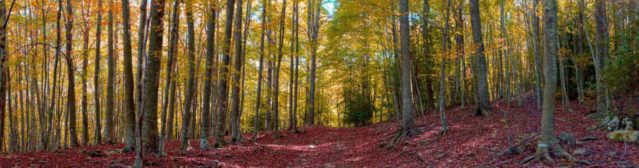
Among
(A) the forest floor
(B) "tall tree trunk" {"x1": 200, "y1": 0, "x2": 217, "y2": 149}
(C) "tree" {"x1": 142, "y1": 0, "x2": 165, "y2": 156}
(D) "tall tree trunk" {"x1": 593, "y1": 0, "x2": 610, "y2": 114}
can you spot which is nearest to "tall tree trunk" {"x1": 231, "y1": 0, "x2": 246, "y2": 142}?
(B) "tall tree trunk" {"x1": 200, "y1": 0, "x2": 217, "y2": 149}

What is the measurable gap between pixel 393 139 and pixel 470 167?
5.13 meters

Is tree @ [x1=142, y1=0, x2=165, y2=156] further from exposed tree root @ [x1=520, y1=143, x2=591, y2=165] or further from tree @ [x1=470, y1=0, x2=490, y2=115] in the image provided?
tree @ [x1=470, y1=0, x2=490, y2=115]

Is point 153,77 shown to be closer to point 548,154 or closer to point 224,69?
point 224,69

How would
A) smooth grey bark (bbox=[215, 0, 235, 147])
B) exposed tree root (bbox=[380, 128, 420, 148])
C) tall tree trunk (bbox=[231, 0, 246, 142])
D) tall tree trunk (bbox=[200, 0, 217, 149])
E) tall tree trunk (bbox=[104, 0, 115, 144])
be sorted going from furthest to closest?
1. tall tree trunk (bbox=[231, 0, 246, 142])
2. tall tree trunk (bbox=[104, 0, 115, 144])
3. smooth grey bark (bbox=[215, 0, 235, 147])
4. exposed tree root (bbox=[380, 128, 420, 148])
5. tall tree trunk (bbox=[200, 0, 217, 149])

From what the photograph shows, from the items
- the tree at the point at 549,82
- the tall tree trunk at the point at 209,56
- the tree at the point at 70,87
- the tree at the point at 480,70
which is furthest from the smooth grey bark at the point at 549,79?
the tree at the point at 70,87

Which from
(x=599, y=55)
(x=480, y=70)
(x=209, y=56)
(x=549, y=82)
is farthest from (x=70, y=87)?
(x=599, y=55)

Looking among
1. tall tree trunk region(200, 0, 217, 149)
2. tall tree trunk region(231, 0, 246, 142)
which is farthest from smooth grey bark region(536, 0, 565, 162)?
tall tree trunk region(231, 0, 246, 142)

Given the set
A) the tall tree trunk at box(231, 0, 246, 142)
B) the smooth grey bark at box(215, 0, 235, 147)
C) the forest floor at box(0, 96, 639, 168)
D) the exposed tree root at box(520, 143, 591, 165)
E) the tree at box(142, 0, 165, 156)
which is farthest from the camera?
the tall tree trunk at box(231, 0, 246, 142)

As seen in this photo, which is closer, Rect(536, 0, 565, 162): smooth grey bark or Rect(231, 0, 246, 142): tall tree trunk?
Rect(536, 0, 565, 162): smooth grey bark

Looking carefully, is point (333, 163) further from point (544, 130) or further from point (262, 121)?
point (262, 121)

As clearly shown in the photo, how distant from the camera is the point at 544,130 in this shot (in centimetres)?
699

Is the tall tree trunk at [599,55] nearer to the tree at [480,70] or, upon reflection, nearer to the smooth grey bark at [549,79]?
the tree at [480,70]

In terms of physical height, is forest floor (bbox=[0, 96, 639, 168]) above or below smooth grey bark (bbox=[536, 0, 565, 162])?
below

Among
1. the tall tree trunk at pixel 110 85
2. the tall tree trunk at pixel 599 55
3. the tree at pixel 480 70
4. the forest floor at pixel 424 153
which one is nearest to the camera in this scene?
the forest floor at pixel 424 153
